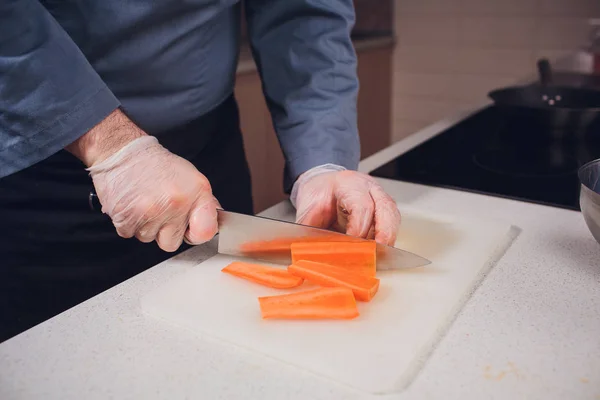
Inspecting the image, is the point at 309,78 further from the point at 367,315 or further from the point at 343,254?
the point at 367,315

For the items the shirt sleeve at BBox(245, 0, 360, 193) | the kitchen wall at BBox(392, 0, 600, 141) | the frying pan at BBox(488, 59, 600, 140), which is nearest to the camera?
the shirt sleeve at BBox(245, 0, 360, 193)

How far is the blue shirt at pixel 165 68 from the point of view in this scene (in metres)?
A: 0.68

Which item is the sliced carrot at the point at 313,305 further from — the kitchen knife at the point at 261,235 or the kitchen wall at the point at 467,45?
the kitchen wall at the point at 467,45

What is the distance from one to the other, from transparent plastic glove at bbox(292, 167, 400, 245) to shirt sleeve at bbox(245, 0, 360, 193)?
0.06 metres

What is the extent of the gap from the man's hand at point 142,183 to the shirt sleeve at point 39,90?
26 mm

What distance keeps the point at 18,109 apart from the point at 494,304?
60 cm

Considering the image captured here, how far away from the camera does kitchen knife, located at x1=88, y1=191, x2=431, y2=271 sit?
2.42ft

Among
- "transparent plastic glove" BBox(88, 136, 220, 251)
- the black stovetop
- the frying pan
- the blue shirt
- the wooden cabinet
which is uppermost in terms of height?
the blue shirt

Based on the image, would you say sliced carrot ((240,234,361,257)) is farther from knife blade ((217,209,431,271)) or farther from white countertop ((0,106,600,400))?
white countertop ((0,106,600,400))

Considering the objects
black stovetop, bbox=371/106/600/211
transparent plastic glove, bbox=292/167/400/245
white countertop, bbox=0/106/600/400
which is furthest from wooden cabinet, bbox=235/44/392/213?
white countertop, bbox=0/106/600/400

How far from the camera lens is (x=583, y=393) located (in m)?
0.50

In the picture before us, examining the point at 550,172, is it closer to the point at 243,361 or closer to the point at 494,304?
the point at 494,304

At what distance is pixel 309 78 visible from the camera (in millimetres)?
979

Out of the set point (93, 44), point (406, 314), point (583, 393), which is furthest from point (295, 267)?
point (93, 44)
